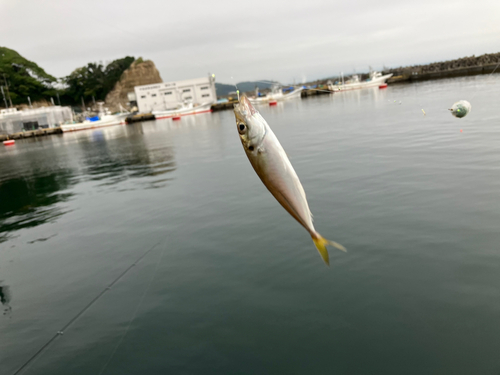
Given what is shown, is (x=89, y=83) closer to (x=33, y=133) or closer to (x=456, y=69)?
(x=33, y=133)

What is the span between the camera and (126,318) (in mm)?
6148

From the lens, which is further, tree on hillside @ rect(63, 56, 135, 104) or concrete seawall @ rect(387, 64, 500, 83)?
tree on hillside @ rect(63, 56, 135, 104)

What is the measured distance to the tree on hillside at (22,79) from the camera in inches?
4587

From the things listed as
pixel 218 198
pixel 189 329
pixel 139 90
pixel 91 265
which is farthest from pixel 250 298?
pixel 139 90

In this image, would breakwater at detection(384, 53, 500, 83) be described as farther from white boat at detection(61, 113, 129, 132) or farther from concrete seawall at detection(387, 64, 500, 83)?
white boat at detection(61, 113, 129, 132)

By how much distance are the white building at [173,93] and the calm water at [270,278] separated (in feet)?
344

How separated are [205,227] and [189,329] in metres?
4.46

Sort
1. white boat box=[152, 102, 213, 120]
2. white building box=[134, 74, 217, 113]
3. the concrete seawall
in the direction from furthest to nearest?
white building box=[134, 74, 217, 113]
white boat box=[152, 102, 213, 120]
the concrete seawall

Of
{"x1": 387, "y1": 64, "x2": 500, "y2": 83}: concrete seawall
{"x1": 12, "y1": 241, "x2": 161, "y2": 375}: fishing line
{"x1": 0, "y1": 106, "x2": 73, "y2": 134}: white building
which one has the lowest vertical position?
{"x1": 12, "y1": 241, "x2": 161, "y2": 375}: fishing line

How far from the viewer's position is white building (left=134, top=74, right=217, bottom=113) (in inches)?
4461

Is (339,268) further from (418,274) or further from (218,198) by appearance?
(218,198)

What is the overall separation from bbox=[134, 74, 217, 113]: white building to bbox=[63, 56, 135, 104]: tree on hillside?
3171 cm

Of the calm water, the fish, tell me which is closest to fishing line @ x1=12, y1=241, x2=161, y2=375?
the calm water

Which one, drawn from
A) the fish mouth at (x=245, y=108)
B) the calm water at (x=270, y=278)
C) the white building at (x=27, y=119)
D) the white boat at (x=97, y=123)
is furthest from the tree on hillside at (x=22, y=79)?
the fish mouth at (x=245, y=108)
